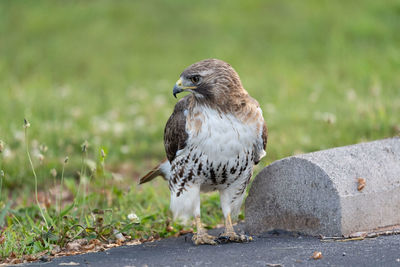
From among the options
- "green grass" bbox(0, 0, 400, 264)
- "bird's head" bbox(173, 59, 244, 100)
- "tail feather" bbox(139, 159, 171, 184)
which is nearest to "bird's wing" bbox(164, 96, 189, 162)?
"bird's head" bbox(173, 59, 244, 100)

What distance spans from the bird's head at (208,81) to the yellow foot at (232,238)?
109 cm

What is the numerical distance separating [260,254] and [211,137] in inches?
36.7

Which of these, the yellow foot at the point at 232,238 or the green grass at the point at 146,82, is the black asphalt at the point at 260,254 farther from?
the green grass at the point at 146,82

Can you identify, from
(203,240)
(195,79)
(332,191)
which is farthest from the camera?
(203,240)

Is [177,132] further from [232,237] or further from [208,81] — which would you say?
[232,237]

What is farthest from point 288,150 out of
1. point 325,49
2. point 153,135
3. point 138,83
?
point 325,49

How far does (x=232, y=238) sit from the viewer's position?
17.3ft

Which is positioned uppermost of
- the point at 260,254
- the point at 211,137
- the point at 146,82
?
the point at 146,82

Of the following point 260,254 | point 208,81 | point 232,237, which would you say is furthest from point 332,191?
point 208,81

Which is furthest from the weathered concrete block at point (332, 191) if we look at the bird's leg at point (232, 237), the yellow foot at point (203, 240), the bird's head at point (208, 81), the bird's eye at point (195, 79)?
the bird's eye at point (195, 79)

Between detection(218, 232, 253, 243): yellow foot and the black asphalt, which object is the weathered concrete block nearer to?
the black asphalt

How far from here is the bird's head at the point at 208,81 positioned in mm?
5094

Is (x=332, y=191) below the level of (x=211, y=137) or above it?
below

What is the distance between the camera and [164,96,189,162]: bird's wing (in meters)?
5.19
